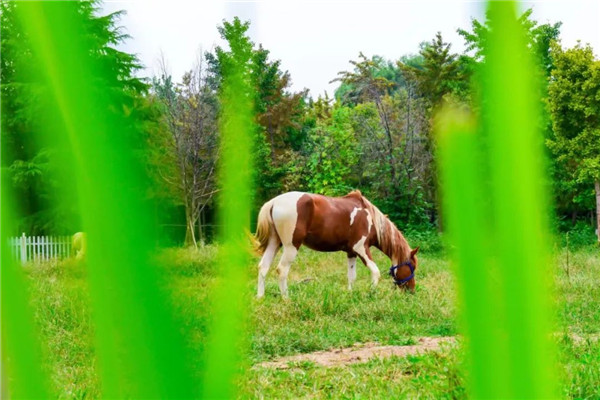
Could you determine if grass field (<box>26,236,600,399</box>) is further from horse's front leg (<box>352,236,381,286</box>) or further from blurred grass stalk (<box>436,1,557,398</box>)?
horse's front leg (<box>352,236,381,286</box>)

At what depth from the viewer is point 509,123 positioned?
0.11m

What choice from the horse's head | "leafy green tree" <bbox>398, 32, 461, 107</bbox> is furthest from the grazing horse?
"leafy green tree" <bbox>398, 32, 461, 107</bbox>

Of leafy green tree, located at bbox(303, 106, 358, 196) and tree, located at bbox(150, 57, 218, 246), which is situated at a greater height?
leafy green tree, located at bbox(303, 106, 358, 196)

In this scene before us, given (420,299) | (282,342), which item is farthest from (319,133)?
(282,342)

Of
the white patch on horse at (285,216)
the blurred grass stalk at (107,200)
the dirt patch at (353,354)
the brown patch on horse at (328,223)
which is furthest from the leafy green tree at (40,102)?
the brown patch on horse at (328,223)

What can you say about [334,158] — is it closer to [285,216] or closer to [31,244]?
[285,216]

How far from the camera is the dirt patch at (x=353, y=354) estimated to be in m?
3.24

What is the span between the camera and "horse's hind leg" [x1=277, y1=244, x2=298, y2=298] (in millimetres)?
5449

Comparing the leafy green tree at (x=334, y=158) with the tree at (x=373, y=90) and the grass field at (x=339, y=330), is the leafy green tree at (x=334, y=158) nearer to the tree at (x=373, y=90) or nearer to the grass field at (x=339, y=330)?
the tree at (x=373, y=90)

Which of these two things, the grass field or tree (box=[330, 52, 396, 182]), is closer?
the grass field

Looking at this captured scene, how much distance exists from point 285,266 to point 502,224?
218 inches

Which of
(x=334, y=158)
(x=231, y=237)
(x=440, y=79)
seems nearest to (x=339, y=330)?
(x=440, y=79)

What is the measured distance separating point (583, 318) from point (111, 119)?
196 inches

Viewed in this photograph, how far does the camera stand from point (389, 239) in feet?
20.8
